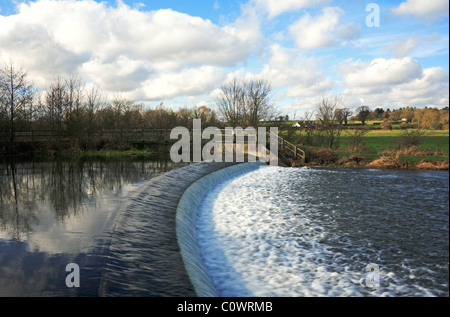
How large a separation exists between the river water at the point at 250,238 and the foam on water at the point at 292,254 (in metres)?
0.02

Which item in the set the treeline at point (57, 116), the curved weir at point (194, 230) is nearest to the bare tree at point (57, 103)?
the treeline at point (57, 116)

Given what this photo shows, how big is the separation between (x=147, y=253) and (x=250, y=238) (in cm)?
276

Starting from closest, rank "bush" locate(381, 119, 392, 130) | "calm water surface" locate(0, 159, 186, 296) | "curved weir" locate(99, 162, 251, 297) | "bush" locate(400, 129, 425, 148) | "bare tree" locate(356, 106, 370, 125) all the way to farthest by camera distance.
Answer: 1. "curved weir" locate(99, 162, 251, 297)
2. "calm water surface" locate(0, 159, 186, 296)
3. "bush" locate(400, 129, 425, 148)
4. "bush" locate(381, 119, 392, 130)
5. "bare tree" locate(356, 106, 370, 125)

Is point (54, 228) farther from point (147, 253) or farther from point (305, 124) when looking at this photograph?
point (305, 124)

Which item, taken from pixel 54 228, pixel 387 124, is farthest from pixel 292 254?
pixel 387 124

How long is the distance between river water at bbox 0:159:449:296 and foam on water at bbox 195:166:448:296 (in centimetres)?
2

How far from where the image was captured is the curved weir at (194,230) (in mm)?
4386

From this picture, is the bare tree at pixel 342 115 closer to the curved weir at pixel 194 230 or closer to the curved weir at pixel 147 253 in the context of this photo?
the curved weir at pixel 194 230

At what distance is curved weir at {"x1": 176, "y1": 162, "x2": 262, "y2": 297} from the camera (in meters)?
4.39

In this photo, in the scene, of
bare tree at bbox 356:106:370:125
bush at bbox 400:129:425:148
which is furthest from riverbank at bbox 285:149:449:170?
bare tree at bbox 356:106:370:125

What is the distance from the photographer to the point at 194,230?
7.27m

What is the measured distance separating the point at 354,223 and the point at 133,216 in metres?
5.41

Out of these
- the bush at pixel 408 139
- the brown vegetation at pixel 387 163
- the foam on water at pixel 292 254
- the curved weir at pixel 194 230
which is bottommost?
the foam on water at pixel 292 254

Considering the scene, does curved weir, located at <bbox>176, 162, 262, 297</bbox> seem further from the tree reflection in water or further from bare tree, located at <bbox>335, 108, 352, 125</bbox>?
bare tree, located at <bbox>335, 108, 352, 125</bbox>
